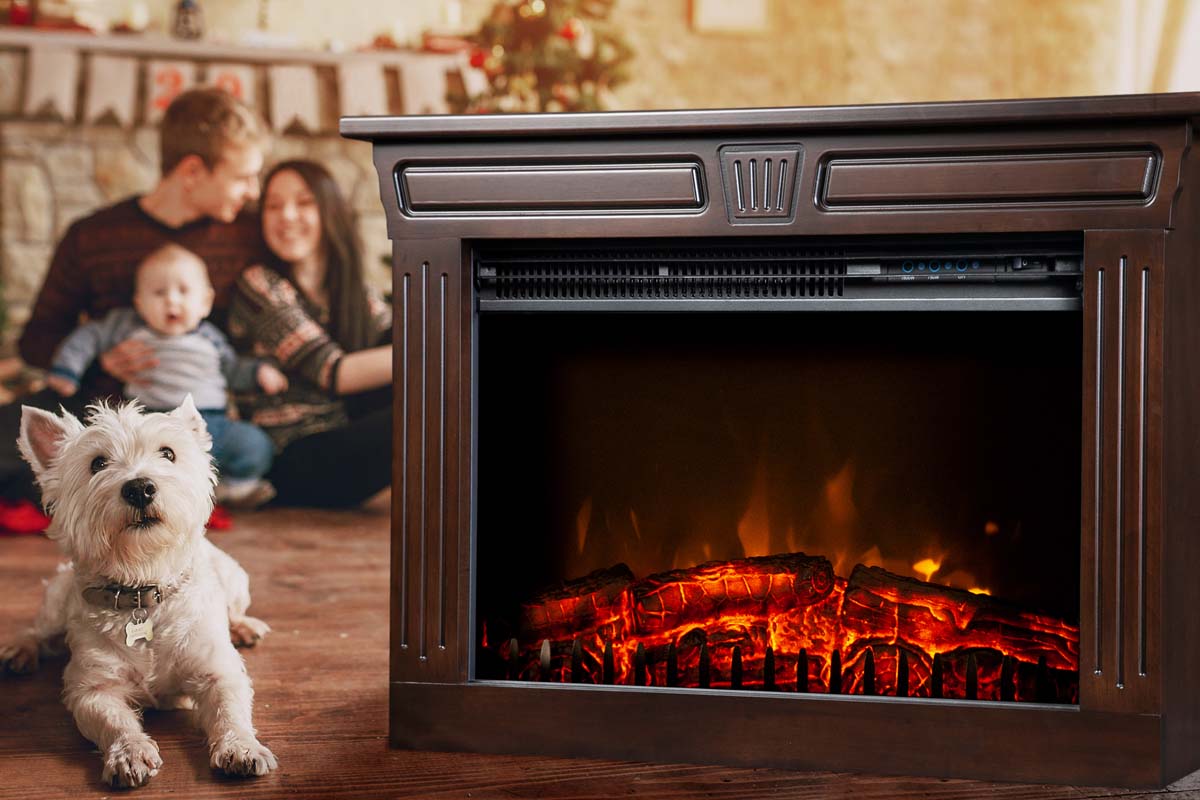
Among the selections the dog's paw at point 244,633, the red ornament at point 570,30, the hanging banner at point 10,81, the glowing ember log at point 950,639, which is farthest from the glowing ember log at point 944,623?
the hanging banner at point 10,81

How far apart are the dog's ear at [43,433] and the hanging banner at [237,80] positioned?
267cm

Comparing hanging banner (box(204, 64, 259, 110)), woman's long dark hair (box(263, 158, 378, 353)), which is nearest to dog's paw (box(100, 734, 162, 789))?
woman's long dark hair (box(263, 158, 378, 353))

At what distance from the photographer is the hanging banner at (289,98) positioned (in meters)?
4.23

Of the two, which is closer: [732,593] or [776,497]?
[732,593]

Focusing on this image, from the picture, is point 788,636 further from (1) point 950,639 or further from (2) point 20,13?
(2) point 20,13

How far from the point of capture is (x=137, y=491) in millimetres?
1773

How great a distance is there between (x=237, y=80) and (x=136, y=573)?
2.87m

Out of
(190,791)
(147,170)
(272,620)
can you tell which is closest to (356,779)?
(190,791)

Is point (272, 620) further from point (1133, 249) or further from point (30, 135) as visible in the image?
point (30, 135)

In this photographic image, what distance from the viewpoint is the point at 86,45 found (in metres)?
4.14

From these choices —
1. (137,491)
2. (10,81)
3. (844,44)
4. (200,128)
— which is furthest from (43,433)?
(844,44)

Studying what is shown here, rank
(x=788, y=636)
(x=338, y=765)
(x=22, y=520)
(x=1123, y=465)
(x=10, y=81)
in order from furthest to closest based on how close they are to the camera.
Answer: (x=10, y=81) < (x=22, y=520) < (x=788, y=636) < (x=338, y=765) < (x=1123, y=465)

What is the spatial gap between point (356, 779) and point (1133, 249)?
4.44ft

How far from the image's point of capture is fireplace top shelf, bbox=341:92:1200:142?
1.56 meters
